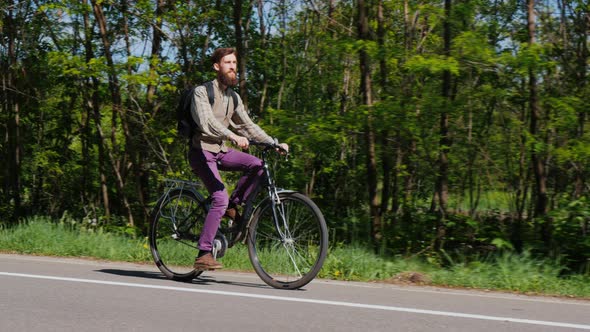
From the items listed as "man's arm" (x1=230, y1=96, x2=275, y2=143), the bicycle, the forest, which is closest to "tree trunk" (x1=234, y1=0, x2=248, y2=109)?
the forest

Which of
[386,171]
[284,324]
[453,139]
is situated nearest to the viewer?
[284,324]

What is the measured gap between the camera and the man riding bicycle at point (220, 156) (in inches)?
259

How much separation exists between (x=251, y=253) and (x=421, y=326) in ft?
6.88

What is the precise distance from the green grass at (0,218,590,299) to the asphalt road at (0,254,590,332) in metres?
0.37

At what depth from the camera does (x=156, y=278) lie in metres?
7.13

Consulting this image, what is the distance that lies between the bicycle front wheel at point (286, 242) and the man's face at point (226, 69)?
1133mm

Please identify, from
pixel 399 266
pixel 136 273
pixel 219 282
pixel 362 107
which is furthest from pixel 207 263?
pixel 362 107

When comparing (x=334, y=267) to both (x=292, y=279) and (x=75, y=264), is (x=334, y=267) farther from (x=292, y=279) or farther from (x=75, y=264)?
(x=75, y=264)

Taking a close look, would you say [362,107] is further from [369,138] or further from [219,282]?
[219,282]

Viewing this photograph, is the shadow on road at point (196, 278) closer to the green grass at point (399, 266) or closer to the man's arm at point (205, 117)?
the green grass at point (399, 266)

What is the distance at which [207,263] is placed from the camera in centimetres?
661

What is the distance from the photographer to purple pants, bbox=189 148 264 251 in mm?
6648

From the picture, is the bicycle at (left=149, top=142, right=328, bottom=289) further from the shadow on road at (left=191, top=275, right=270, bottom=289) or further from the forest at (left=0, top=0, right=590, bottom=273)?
the forest at (left=0, top=0, right=590, bottom=273)

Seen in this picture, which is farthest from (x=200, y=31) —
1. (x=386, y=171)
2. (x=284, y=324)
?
(x=284, y=324)
